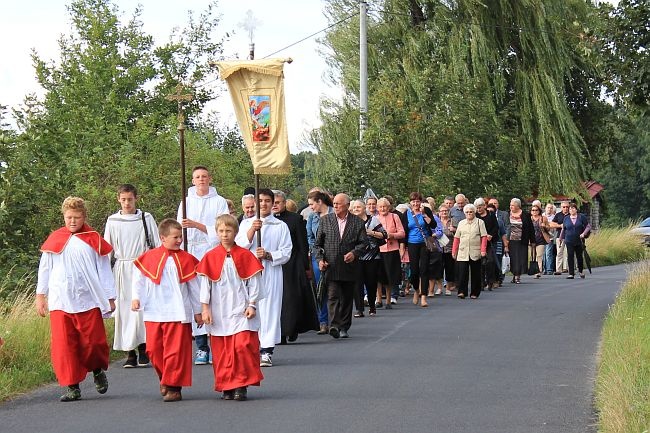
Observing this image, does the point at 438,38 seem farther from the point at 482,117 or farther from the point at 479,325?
the point at 479,325

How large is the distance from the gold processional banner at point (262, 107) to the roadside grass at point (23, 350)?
2.78 meters

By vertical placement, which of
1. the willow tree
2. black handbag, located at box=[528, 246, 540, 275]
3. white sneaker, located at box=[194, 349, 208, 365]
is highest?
the willow tree

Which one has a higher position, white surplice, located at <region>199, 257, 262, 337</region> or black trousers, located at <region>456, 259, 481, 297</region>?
black trousers, located at <region>456, 259, 481, 297</region>

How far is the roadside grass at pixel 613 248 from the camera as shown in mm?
38534

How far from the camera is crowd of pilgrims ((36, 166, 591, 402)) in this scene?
35.9ft

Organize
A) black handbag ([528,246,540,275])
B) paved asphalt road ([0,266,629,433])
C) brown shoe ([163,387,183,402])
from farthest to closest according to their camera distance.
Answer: black handbag ([528,246,540,275]) < brown shoe ([163,387,183,402]) < paved asphalt road ([0,266,629,433])

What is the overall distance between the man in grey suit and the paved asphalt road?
1.16ft

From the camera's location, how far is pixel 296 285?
15242mm

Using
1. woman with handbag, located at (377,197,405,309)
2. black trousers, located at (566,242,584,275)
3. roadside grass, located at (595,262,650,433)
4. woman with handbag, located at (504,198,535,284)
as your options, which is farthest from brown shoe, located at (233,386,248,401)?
black trousers, located at (566,242,584,275)

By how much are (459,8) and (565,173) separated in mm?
5689

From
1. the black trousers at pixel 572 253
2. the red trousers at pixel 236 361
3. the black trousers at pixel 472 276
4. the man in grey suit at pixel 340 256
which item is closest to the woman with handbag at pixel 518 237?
the black trousers at pixel 572 253

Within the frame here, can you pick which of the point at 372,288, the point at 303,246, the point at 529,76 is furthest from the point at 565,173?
the point at 303,246

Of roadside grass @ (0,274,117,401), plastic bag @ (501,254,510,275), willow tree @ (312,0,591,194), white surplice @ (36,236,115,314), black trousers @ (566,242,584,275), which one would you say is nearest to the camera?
white surplice @ (36,236,115,314)

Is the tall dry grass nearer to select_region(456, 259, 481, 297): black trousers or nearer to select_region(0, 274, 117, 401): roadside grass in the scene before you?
select_region(0, 274, 117, 401): roadside grass
